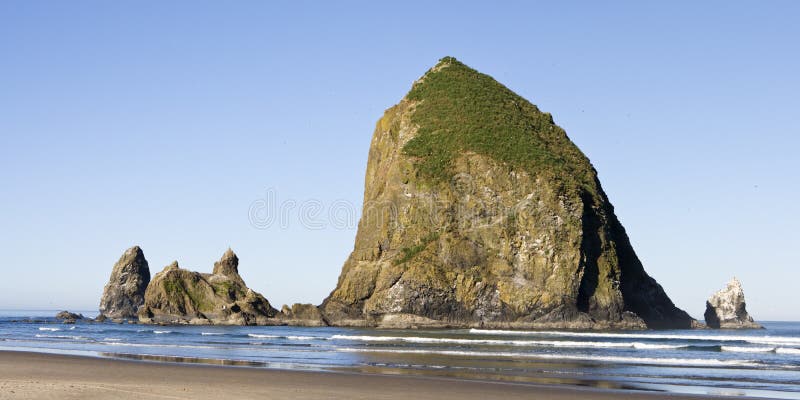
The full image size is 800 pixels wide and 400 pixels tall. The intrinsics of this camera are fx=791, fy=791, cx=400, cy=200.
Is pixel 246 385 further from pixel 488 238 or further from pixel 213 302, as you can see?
pixel 213 302

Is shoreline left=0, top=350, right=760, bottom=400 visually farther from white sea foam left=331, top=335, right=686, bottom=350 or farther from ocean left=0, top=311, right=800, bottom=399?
white sea foam left=331, top=335, right=686, bottom=350

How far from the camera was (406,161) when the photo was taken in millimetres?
106875

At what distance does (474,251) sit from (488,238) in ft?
7.90

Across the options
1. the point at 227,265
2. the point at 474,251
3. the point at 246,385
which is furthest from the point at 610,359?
the point at 227,265

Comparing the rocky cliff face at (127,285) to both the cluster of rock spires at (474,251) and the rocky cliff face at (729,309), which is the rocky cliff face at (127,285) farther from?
the rocky cliff face at (729,309)

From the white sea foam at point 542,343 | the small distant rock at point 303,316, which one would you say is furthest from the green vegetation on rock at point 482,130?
the white sea foam at point 542,343

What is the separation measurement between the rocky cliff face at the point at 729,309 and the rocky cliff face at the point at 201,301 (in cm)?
6263

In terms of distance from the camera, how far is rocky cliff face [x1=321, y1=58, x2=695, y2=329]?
307ft

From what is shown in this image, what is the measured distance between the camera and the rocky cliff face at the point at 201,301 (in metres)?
102

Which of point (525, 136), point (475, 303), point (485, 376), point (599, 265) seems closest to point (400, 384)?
point (485, 376)

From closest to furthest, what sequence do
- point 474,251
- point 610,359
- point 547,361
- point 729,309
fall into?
point 547,361, point 610,359, point 474,251, point 729,309

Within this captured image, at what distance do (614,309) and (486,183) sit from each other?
22229mm

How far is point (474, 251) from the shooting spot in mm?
97625

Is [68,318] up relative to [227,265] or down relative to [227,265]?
down
